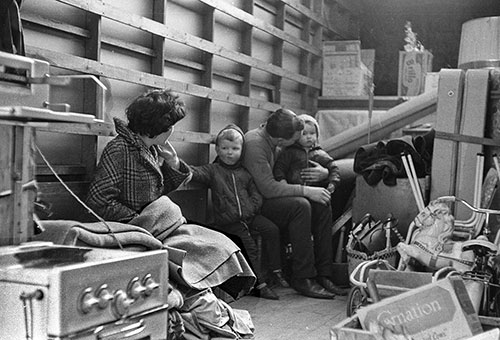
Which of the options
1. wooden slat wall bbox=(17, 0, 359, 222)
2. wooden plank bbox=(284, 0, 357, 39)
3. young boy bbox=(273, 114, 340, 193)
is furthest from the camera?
wooden plank bbox=(284, 0, 357, 39)

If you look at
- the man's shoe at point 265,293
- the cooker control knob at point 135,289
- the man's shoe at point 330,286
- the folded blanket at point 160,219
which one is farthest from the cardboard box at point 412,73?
the cooker control knob at point 135,289

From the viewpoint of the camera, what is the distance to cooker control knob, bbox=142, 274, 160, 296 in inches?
90.1

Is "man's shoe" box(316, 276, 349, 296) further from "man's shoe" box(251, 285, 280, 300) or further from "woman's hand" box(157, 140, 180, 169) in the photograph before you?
"woman's hand" box(157, 140, 180, 169)

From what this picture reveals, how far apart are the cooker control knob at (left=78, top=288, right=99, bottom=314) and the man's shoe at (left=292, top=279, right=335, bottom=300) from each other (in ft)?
10.6

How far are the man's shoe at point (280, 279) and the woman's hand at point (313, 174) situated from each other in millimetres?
782

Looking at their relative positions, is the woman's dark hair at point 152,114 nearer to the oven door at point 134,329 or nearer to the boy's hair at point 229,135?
the boy's hair at point 229,135

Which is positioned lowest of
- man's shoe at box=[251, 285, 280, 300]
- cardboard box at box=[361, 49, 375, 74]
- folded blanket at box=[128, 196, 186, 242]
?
man's shoe at box=[251, 285, 280, 300]

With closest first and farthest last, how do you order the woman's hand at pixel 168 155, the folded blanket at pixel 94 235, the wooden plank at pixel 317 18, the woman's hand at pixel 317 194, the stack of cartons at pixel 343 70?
the folded blanket at pixel 94 235 < the woman's hand at pixel 168 155 < the woman's hand at pixel 317 194 < the wooden plank at pixel 317 18 < the stack of cartons at pixel 343 70

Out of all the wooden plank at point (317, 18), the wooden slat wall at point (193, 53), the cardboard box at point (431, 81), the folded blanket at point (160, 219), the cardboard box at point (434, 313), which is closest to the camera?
the cardboard box at point (434, 313)

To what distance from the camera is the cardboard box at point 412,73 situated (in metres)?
7.30

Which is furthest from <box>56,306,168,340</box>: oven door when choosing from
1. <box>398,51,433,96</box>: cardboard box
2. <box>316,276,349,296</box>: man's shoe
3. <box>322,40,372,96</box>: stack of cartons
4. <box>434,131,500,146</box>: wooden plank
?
<box>398,51,433,96</box>: cardboard box

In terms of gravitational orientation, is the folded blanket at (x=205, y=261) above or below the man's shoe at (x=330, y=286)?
above

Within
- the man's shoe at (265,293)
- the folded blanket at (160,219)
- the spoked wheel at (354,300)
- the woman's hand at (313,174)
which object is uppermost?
the woman's hand at (313,174)

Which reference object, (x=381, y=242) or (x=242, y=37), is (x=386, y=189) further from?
(x=242, y=37)
